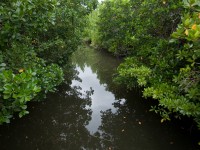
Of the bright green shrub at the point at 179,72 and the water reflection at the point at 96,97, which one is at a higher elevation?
the water reflection at the point at 96,97

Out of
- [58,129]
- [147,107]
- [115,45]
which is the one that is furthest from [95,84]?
[58,129]

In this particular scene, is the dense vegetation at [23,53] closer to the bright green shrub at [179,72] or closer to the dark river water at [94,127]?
the dark river water at [94,127]

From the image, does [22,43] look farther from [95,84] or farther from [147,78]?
[95,84]

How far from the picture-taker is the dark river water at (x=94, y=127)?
6.50m

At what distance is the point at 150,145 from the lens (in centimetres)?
646

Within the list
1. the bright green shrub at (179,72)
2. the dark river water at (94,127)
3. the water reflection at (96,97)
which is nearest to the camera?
the bright green shrub at (179,72)

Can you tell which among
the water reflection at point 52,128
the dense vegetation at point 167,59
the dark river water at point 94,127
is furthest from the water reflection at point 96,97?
the dense vegetation at point 167,59

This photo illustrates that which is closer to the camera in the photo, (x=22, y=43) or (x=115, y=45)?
(x=22, y=43)

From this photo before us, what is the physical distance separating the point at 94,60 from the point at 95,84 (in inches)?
294

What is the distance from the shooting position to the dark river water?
650 centimetres

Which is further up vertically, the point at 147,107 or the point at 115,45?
the point at 115,45

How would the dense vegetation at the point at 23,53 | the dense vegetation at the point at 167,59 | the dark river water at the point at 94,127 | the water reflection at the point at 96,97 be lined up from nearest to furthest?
1. the dense vegetation at the point at 23,53
2. the dense vegetation at the point at 167,59
3. the dark river water at the point at 94,127
4. the water reflection at the point at 96,97

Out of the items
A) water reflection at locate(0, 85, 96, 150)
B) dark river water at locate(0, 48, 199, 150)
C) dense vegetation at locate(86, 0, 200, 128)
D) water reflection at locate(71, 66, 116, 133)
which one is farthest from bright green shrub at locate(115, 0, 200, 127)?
water reflection at locate(0, 85, 96, 150)

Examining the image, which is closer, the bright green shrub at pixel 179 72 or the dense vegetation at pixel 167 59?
the bright green shrub at pixel 179 72
